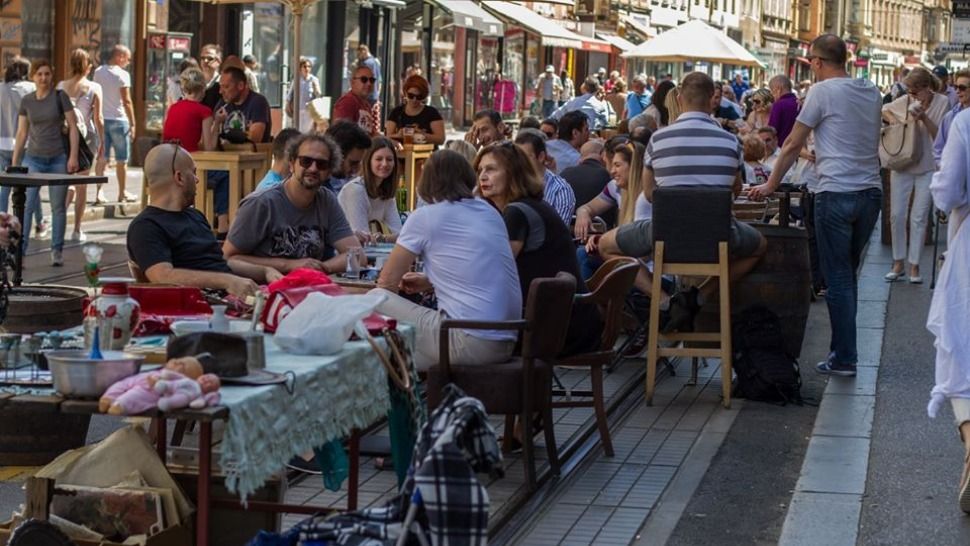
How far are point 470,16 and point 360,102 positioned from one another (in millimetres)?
22503

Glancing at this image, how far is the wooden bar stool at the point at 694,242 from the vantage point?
383 inches

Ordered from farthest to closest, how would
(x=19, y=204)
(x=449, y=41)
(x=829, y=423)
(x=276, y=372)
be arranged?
1. (x=449, y=41)
2. (x=19, y=204)
3. (x=829, y=423)
4. (x=276, y=372)

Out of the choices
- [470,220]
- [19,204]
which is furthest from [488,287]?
[19,204]

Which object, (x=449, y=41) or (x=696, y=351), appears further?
(x=449, y=41)

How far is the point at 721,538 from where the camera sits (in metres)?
7.03

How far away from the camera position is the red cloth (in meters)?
16.1

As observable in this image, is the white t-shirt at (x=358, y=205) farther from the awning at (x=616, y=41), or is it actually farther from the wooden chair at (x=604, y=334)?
the awning at (x=616, y=41)

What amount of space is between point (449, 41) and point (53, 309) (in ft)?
128

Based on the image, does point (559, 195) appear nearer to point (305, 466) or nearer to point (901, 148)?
point (305, 466)

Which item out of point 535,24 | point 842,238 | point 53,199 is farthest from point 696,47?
point 842,238

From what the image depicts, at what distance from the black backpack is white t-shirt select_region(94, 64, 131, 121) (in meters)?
12.6

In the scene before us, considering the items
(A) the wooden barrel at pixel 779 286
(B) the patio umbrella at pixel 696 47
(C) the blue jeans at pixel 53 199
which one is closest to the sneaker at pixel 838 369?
(A) the wooden barrel at pixel 779 286

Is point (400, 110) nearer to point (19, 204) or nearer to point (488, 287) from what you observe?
point (19, 204)

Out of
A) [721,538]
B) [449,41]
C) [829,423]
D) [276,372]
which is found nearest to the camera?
[276,372]
